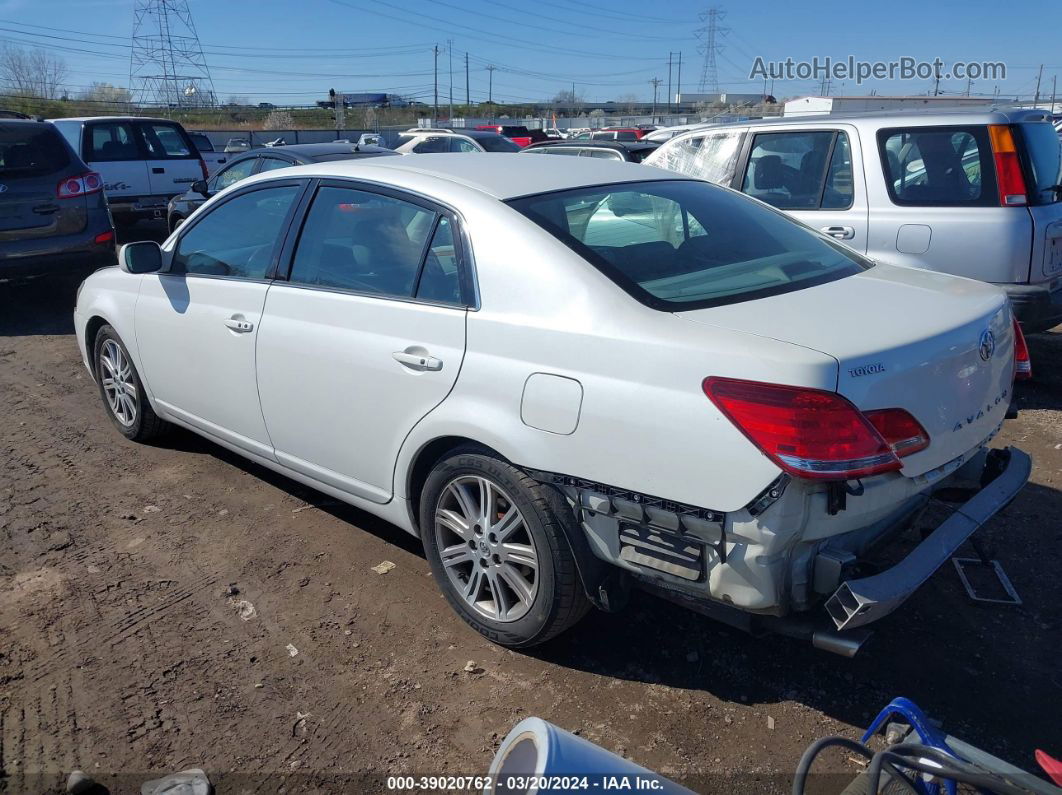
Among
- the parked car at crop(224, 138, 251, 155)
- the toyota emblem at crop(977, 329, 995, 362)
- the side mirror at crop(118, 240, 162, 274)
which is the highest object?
the parked car at crop(224, 138, 251, 155)

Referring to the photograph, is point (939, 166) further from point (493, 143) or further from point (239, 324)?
point (493, 143)

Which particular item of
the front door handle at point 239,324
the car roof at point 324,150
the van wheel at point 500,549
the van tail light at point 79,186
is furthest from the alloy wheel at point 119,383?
the car roof at point 324,150

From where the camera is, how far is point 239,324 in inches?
155

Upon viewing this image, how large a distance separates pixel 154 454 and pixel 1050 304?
553 cm

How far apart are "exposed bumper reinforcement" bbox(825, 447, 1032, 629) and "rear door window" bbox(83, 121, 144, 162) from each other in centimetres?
1249

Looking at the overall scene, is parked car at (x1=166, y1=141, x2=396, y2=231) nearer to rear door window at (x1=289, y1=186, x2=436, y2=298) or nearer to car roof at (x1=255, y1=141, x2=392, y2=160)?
car roof at (x1=255, y1=141, x2=392, y2=160)

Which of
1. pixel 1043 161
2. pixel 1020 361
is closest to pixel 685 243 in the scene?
pixel 1020 361

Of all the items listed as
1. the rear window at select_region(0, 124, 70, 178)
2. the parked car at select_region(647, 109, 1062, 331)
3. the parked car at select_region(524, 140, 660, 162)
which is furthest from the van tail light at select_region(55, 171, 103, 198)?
the parked car at select_region(647, 109, 1062, 331)

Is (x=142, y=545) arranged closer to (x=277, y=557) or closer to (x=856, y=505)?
(x=277, y=557)

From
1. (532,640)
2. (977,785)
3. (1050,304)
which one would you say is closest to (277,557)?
(532,640)

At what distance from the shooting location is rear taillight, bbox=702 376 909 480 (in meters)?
2.33

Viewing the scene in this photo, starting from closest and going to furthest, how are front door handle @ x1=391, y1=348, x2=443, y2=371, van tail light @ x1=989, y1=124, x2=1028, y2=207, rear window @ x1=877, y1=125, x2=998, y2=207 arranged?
front door handle @ x1=391, y1=348, x2=443, y2=371
van tail light @ x1=989, y1=124, x2=1028, y2=207
rear window @ x1=877, y1=125, x2=998, y2=207

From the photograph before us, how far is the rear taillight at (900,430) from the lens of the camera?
2.41 m

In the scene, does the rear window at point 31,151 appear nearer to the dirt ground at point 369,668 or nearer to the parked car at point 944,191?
the dirt ground at point 369,668
